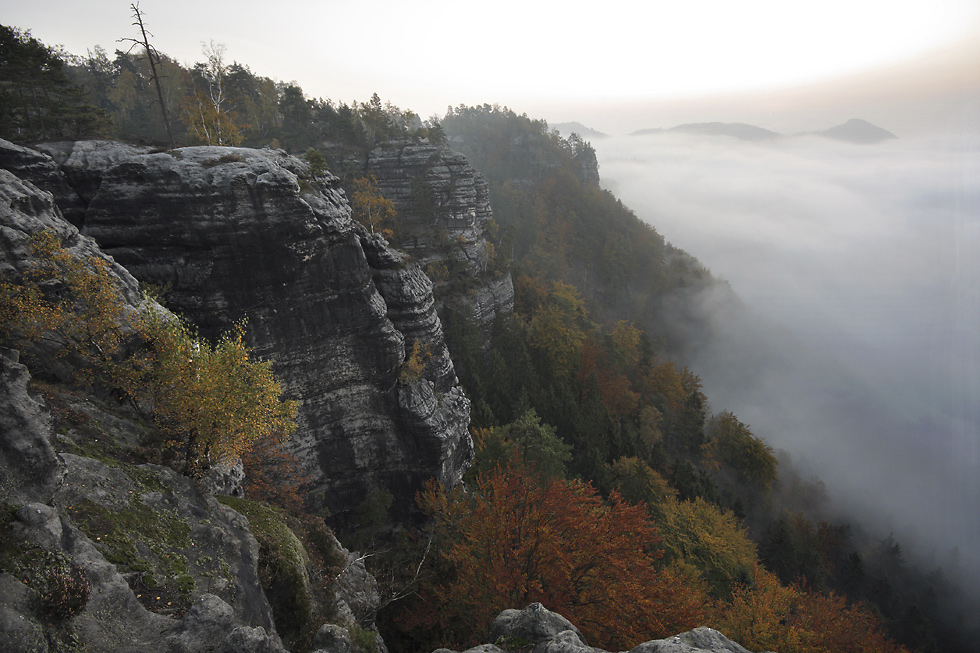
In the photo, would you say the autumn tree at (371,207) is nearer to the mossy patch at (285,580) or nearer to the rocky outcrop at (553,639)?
the mossy patch at (285,580)

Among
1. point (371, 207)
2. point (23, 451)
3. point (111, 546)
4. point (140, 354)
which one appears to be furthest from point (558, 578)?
point (371, 207)

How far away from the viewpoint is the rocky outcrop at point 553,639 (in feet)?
35.1

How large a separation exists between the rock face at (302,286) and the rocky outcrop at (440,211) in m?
22.4

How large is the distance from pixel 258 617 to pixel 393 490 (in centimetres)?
1954

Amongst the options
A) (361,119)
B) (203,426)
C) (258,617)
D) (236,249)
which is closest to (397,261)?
(236,249)

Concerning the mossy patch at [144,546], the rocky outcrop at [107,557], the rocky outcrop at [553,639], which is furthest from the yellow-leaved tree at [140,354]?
the rocky outcrop at [553,639]

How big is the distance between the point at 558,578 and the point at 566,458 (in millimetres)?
14287

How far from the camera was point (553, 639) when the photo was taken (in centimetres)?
1145

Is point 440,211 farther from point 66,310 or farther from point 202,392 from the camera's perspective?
point 202,392

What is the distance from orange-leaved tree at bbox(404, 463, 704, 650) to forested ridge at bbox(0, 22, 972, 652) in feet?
0.35

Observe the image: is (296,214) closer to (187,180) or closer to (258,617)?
(187,180)

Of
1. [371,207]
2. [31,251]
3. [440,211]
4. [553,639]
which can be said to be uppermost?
[440,211]

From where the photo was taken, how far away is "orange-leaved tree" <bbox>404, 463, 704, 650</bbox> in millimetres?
17844

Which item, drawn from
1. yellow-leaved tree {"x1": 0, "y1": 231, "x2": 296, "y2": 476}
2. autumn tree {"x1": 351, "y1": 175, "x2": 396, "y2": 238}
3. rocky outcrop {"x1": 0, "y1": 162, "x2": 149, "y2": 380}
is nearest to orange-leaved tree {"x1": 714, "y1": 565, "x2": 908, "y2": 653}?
yellow-leaved tree {"x1": 0, "y1": 231, "x2": 296, "y2": 476}
